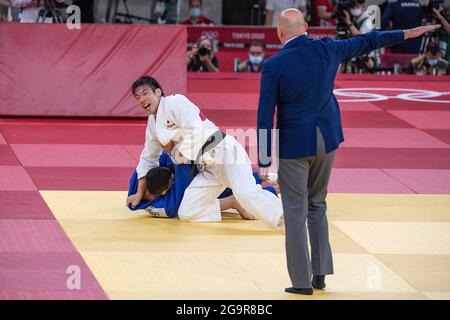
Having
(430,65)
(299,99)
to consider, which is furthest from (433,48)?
(299,99)

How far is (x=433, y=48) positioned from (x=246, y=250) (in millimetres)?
13644

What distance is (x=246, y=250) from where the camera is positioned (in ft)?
32.0

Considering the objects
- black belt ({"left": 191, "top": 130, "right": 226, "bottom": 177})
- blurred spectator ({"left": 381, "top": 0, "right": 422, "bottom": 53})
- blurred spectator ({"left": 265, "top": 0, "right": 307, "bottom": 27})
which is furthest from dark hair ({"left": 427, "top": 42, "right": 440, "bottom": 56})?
black belt ({"left": 191, "top": 130, "right": 226, "bottom": 177})

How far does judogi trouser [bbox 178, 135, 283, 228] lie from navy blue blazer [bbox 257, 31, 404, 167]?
7.36ft

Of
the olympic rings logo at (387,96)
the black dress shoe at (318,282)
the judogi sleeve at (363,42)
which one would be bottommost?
the olympic rings logo at (387,96)

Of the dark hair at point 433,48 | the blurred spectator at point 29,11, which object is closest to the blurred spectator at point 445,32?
the dark hair at point 433,48

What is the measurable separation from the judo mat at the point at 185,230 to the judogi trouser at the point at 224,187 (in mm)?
156

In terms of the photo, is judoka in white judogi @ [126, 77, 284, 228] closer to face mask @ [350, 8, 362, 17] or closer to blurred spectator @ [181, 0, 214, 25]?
face mask @ [350, 8, 362, 17]

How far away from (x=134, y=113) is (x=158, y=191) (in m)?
6.83

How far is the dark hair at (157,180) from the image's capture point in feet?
35.3

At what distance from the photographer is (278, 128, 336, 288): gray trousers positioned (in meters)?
8.16

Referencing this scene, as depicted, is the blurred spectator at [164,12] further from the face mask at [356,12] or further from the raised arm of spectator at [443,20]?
the raised arm of spectator at [443,20]

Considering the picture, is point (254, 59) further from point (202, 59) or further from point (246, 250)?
point (246, 250)
